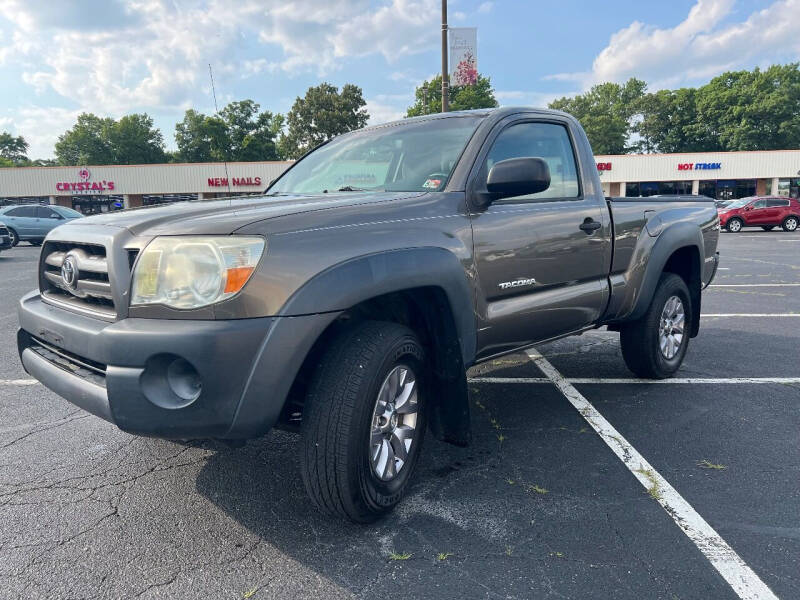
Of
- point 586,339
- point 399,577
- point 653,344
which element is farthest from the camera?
point 586,339

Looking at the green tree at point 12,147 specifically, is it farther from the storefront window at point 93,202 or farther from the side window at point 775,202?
the side window at point 775,202

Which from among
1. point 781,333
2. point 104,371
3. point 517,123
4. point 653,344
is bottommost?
point 781,333

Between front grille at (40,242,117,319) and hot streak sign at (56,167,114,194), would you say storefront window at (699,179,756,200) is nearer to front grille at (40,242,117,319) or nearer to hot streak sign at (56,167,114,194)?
hot streak sign at (56,167,114,194)

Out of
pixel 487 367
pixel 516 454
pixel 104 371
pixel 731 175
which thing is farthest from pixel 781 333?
pixel 731 175

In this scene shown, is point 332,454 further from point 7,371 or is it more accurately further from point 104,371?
point 7,371

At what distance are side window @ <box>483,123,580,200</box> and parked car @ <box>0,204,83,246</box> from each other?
19036 millimetres

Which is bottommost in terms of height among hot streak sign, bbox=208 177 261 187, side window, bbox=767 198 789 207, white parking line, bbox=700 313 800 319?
white parking line, bbox=700 313 800 319

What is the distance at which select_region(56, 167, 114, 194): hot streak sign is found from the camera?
132 feet

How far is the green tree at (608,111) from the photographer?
77000 mm

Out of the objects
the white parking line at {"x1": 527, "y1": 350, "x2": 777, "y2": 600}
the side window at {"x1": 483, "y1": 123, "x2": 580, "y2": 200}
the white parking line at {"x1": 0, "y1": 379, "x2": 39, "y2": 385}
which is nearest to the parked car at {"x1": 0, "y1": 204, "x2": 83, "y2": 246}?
the white parking line at {"x1": 0, "y1": 379, "x2": 39, "y2": 385}

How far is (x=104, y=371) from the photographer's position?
6.98 ft

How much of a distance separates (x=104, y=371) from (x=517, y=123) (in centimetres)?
255

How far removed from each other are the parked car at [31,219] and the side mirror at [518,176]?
769 inches

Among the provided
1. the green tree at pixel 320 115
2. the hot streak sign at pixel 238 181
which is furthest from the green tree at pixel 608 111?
the hot streak sign at pixel 238 181
